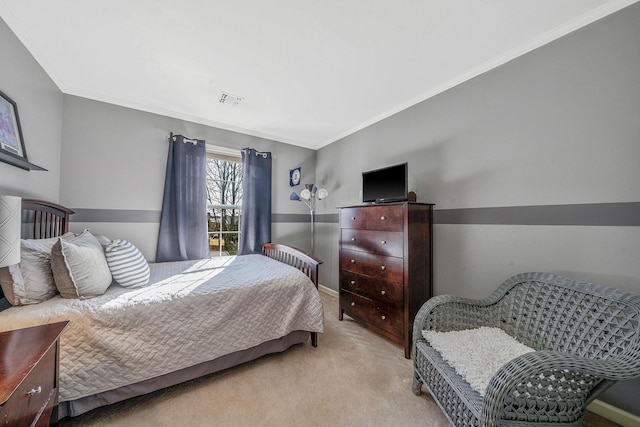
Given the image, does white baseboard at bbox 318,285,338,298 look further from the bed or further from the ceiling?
the ceiling

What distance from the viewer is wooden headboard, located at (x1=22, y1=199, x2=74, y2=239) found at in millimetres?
1823

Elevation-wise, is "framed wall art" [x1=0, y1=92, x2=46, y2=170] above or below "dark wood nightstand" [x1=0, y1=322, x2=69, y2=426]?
above

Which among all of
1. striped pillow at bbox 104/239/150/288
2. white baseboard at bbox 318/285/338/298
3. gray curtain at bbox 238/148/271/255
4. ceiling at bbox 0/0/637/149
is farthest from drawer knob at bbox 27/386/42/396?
white baseboard at bbox 318/285/338/298

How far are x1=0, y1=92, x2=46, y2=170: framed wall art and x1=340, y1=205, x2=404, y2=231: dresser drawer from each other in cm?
262

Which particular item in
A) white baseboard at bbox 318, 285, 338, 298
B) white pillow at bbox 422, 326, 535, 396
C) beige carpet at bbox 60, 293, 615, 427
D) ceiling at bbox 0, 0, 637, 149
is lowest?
beige carpet at bbox 60, 293, 615, 427

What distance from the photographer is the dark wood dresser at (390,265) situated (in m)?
1.99

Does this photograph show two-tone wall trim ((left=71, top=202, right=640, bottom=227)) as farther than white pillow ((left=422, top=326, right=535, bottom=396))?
Yes

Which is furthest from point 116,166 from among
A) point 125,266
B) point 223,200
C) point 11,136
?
point 125,266

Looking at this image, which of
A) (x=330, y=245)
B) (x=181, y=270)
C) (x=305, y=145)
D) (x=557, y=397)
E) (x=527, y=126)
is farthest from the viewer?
(x=305, y=145)

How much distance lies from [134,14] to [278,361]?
272 cm

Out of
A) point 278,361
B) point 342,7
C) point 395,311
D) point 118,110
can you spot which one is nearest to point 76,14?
point 118,110

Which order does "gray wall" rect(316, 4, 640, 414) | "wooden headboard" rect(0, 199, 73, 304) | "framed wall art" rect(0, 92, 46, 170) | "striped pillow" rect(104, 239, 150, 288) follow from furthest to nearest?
1. "wooden headboard" rect(0, 199, 73, 304)
2. "striped pillow" rect(104, 239, 150, 288)
3. "framed wall art" rect(0, 92, 46, 170)
4. "gray wall" rect(316, 4, 640, 414)

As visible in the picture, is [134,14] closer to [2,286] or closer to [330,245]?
[2,286]

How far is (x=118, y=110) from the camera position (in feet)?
8.36
